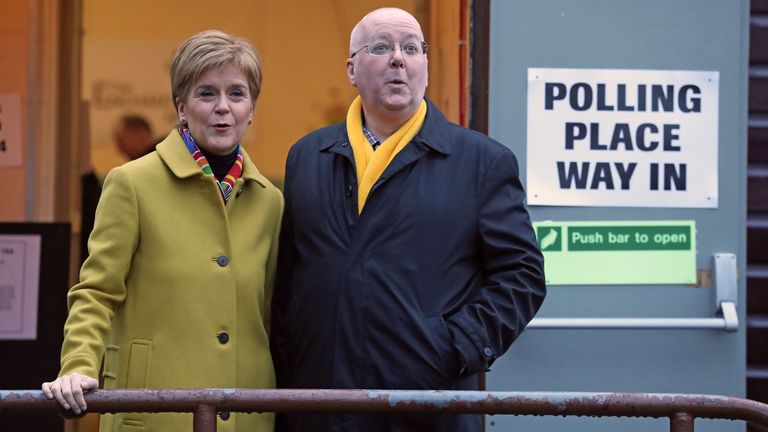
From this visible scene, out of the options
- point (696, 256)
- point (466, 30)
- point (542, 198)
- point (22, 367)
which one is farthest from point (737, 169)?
point (22, 367)

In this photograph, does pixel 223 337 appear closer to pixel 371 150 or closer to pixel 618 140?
pixel 371 150

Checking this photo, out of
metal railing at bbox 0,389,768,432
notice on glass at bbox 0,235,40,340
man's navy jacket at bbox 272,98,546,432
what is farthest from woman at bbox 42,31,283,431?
notice on glass at bbox 0,235,40,340

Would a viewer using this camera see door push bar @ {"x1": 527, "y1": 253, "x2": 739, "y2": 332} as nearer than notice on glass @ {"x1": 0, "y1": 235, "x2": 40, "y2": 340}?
Yes

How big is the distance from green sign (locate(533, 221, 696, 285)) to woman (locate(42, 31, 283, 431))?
179 centimetres

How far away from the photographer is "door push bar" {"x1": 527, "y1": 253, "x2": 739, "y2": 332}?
4.86 meters

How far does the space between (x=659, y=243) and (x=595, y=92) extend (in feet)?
2.03

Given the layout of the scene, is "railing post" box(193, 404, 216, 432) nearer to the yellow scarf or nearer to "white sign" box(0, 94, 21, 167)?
the yellow scarf

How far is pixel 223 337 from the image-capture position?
328cm

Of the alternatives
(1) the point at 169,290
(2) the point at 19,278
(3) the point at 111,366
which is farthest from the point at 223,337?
(2) the point at 19,278

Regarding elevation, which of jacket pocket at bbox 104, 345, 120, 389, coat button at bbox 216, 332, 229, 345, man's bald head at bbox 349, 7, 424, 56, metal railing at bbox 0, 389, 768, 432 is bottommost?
metal railing at bbox 0, 389, 768, 432

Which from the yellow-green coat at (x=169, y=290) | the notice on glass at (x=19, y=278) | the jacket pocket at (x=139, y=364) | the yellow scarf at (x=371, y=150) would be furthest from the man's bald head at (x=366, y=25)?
the notice on glass at (x=19, y=278)

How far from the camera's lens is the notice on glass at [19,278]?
6.46 meters

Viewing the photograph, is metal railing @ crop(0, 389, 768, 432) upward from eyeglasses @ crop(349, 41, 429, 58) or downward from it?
downward

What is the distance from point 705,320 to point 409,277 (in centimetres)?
196
